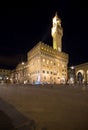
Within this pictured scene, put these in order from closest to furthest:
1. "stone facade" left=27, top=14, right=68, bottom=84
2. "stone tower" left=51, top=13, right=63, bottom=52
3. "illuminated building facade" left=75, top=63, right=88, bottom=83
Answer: "illuminated building facade" left=75, top=63, right=88, bottom=83
"stone facade" left=27, top=14, right=68, bottom=84
"stone tower" left=51, top=13, right=63, bottom=52

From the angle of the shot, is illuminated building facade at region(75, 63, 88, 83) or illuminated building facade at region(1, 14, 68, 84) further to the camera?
illuminated building facade at region(1, 14, 68, 84)

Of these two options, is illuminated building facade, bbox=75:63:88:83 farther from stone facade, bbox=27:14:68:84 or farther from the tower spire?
the tower spire

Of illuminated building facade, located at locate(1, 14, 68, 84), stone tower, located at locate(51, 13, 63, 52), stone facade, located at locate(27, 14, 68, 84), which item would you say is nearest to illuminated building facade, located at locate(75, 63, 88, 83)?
stone facade, located at locate(27, 14, 68, 84)

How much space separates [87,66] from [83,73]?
4.54 meters

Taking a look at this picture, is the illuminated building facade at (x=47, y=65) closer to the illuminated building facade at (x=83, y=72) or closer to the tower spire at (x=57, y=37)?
the tower spire at (x=57, y=37)

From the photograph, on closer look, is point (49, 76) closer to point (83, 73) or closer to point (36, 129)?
point (83, 73)

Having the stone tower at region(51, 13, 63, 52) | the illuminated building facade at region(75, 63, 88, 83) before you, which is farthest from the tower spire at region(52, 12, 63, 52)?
the illuminated building facade at region(75, 63, 88, 83)

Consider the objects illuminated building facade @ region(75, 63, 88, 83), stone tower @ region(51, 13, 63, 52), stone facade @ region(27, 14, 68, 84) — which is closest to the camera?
illuminated building facade @ region(75, 63, 88, 83)

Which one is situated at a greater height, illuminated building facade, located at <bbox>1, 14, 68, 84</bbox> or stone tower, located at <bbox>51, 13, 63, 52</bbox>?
stone tower, located at <bbox>51, 13, 63, 52</bbox>

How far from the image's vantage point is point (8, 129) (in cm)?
611

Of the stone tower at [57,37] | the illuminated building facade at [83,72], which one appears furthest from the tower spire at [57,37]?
the illuminated building facade at [83,72]

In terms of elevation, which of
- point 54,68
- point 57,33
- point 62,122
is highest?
point 57,33

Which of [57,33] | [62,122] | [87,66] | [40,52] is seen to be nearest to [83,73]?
[87,66]

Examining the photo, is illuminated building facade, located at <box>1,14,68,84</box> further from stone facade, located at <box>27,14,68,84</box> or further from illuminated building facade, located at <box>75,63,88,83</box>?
illuminated building facade, located at <box>75,63,88,83</box>
